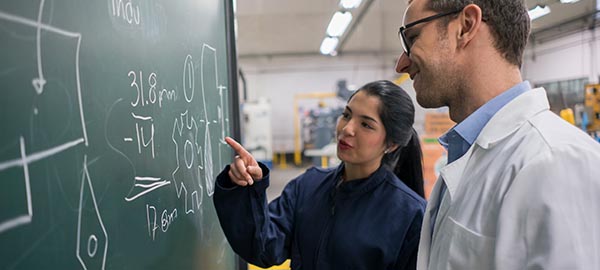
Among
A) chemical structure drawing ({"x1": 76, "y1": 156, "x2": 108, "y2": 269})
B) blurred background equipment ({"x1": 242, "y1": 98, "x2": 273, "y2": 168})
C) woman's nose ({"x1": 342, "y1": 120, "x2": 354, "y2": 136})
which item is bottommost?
blurred background equipment ({"x1": 242, "y1": 98, "x2": 273, "y2": 168})

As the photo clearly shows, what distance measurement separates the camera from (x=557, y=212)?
59 cm

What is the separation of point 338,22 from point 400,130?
13.3ft

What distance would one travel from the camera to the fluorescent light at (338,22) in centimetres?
474

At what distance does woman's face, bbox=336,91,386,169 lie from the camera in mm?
1245

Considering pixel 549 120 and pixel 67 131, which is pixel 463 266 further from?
pixel 67 131

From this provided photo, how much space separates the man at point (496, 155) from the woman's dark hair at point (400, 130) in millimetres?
305

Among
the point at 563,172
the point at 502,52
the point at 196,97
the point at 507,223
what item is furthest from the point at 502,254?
the point at 196,97

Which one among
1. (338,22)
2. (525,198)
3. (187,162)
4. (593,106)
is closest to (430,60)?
(525,198)

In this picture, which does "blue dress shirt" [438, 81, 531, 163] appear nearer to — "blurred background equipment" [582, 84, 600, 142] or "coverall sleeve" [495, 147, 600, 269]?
"coverall sleeve" [495, 147, 600, 269]

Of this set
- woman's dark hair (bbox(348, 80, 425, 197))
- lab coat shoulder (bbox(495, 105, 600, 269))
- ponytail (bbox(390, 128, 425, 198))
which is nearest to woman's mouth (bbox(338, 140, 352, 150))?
woman's dark hair (bbox(348, 80, 425, 197))

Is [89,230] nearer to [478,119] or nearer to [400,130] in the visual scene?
[478,119]

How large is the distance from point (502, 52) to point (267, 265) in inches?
34.7

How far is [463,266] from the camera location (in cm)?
71

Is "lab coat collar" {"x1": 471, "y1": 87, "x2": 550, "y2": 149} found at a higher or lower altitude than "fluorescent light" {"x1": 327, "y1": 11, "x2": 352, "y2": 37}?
lower
